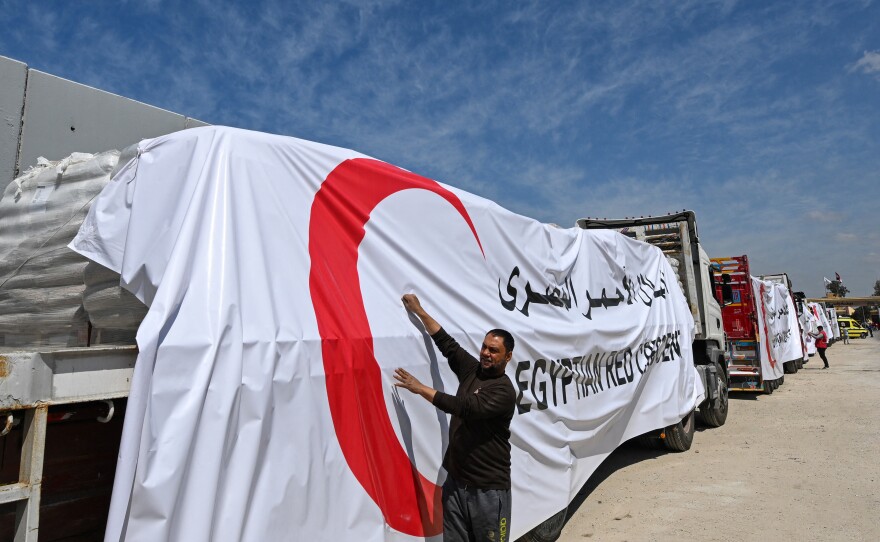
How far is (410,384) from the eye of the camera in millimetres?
2855

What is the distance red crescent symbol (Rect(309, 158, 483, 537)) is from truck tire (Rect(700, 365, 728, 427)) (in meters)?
8.14

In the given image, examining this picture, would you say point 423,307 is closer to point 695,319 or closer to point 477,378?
point 477,378

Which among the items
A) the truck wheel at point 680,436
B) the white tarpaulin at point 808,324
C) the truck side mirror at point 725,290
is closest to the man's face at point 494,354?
the truck wheel at point 680,436

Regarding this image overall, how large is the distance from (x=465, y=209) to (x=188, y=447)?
2536mm

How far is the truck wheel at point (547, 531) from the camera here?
14.1 feet

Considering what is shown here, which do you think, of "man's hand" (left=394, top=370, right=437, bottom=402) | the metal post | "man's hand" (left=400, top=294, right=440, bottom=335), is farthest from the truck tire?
the metal post

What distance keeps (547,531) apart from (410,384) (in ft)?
7.81

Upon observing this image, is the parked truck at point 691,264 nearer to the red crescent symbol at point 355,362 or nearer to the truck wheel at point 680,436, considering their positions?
the truck wheel at point 680,436

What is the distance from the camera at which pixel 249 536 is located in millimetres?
2104

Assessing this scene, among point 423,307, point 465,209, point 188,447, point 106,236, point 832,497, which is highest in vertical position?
point 465,209

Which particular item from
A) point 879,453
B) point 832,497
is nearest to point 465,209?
point 832,497

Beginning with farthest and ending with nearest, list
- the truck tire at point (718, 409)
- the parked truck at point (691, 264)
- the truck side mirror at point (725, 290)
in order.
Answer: the truck side mirror at point (725, 290) → the truck tire at point (718, 409) → the parked truck at point (691, 264)

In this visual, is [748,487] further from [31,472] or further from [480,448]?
[31,472]

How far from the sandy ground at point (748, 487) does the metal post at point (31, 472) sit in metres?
4.26
